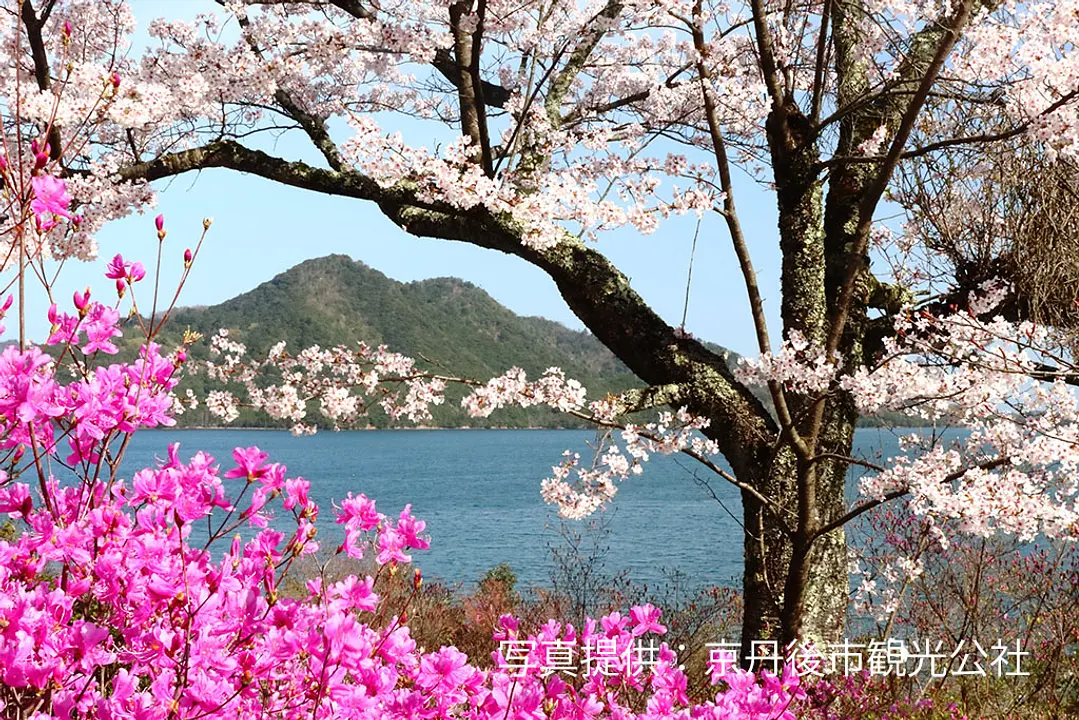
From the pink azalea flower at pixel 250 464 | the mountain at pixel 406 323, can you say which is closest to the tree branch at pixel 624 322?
the pink azalea flower at pixel 250 464

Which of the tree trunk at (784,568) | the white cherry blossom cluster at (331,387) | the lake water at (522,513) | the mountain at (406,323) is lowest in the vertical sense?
the lake water at (522,513)

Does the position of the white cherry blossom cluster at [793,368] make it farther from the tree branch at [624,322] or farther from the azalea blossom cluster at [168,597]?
the azalea blossom cluster at [168,597]

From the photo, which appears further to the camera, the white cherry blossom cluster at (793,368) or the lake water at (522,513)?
the lake water at (522,513)

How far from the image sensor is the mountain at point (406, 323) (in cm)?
10344

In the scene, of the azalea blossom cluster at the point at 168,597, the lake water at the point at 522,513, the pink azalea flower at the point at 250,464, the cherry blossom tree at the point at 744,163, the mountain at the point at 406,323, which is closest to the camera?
the azalea blossom cluster at the point at 168,597

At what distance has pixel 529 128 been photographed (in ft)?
18.3

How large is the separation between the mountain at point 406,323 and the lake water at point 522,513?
2365 cm

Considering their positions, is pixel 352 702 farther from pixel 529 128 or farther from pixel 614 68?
pixel 614 68

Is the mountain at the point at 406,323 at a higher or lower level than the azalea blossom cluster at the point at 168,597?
higher

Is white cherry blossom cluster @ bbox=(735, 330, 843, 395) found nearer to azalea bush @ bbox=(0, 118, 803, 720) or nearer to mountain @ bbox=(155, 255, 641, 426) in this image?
azalea bush @ bbox=(0, 118, 803, 720)

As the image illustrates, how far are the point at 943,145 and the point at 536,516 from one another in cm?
3235

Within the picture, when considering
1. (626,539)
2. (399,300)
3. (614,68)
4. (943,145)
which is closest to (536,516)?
(626,539)

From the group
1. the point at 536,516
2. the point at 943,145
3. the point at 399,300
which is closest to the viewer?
the point at 943,145

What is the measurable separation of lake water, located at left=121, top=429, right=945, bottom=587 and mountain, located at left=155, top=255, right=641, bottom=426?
23.7 meters
